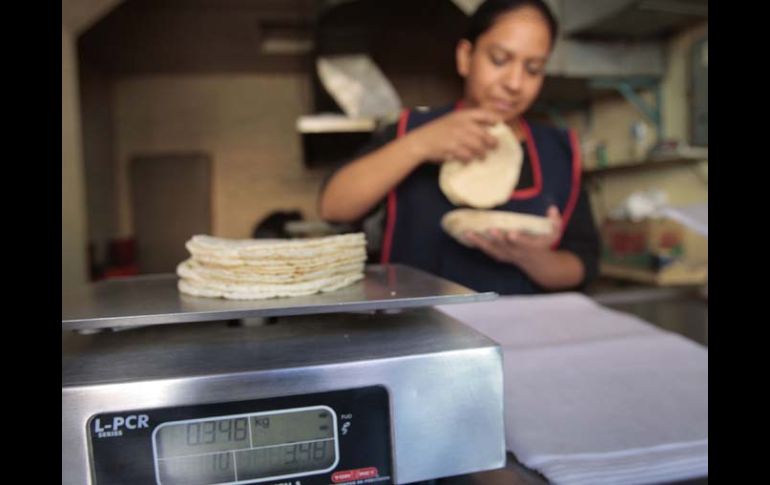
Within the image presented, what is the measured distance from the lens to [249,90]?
4.99m

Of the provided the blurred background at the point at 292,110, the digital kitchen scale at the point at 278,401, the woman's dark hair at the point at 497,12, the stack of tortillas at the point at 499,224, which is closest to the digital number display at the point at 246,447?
the digital kitchen scale at the point at 278,401

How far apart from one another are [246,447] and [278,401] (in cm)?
4

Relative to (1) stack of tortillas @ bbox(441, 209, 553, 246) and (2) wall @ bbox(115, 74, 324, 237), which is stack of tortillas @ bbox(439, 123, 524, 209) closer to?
(1) stack of tortillas @ bbox(441, 209, 553, 246)

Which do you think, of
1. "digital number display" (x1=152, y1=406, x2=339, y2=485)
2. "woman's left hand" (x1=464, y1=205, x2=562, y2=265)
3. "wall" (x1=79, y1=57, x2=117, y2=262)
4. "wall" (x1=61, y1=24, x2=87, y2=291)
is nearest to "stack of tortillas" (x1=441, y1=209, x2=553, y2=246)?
"woman's left hand" (x1=464, y1=205, x2=562, y2=265)

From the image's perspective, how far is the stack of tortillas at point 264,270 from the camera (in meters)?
0.42

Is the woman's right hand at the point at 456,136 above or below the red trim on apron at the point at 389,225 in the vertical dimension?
above

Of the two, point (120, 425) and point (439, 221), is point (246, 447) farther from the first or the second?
point (439, 221)

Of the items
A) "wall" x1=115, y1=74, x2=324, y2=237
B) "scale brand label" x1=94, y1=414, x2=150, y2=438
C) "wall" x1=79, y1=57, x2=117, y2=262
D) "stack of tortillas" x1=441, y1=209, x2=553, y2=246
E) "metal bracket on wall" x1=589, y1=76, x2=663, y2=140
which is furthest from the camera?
"wall" x1=115, y1=74, x2=324, y2=237

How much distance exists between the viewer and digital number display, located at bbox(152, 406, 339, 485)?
13.1 inches

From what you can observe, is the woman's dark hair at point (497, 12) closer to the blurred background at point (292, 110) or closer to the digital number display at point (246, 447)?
the blurred background at point (292, 110)

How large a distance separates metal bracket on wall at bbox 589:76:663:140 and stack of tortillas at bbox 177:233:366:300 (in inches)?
104

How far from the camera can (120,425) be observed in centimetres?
33

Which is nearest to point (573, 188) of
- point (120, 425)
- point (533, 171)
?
point (533, 171)

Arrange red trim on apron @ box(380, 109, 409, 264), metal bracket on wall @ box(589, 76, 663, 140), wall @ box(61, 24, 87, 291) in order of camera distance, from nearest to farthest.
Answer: red trim on apron @ box(380, 109, 409, 264) < wall @ box(61, 24, 87, 291) < metal bracket on wall @ box(589, 76, 663, 140)
